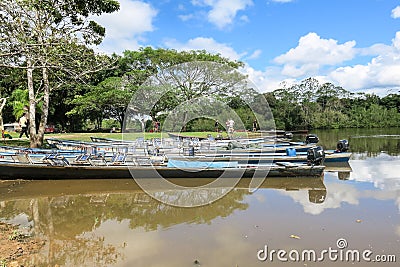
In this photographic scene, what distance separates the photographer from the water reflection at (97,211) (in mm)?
4738

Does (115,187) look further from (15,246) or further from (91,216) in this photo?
(15,246)

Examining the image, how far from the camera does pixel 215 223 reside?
585cm

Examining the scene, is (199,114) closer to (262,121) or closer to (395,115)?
(262,121)

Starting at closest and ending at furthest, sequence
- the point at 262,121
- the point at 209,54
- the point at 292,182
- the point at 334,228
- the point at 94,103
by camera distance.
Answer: the point at 334,228
the point at 292,182
the point at 94,103
the point at 209,54
the point at 262,121

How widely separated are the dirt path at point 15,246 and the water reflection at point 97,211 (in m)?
0.18

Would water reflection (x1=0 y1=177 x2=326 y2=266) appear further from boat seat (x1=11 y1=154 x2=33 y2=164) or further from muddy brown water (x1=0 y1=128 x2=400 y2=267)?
boat seat (x1=11 y1=154 x2=33 y2=164)

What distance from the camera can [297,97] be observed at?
4494 centimetres

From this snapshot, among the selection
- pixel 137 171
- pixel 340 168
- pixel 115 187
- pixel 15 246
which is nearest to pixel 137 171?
pixel 137 171

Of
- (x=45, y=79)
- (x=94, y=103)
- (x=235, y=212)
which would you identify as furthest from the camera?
(x=94, y=103)

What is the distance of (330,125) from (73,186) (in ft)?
135

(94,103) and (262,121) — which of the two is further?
(262,121)

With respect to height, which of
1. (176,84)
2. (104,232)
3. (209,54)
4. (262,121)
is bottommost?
(104,232)

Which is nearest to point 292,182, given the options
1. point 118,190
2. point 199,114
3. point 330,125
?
point 118,190

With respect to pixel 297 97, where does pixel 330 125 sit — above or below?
below
